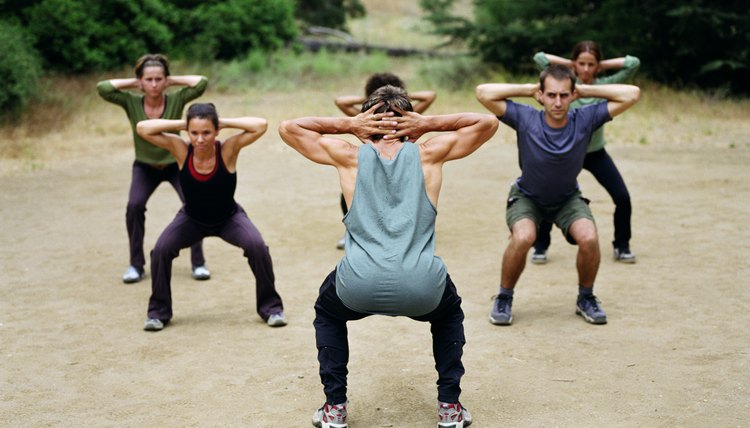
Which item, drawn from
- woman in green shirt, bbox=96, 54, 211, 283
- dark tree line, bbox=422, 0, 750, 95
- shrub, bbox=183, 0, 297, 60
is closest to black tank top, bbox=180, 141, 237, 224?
woman in green shirt, bbox=96, 54, 211, 283

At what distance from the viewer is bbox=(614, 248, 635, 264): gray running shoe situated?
28.1 feet

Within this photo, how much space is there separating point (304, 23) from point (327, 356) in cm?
2979

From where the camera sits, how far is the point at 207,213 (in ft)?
22.5

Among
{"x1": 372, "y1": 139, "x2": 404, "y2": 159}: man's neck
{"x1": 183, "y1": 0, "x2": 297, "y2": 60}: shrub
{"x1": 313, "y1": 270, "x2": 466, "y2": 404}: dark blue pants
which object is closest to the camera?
{"x1": 372, "y1": 139, "x2": 404, "y2": 159}: man's neck

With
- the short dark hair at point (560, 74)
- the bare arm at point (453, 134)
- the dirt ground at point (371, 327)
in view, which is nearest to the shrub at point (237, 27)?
the dirt ground at point (371, 327)

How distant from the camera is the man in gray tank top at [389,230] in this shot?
4531 mm

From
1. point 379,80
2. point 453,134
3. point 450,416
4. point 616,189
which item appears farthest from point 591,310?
point 379,80

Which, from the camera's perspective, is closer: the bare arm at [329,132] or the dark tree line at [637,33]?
the bare arm at [329,132]

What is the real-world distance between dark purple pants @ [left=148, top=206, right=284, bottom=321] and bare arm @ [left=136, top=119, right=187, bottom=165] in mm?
450

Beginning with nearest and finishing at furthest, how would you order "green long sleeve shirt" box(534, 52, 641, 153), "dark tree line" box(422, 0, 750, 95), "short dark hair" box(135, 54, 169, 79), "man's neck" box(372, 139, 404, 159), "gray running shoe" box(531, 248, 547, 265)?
"man's neck" box(372, 139, 404, 159), "short dark hair" box(135, 54, 169, 79), "green long sleeve shirt" box(534, 52, 641, 153), "gray running shoe" box(531, 248, 547, 265), "dark tree line" box(422, 0, 750, 95)

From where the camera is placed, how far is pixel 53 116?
1647 centimetres

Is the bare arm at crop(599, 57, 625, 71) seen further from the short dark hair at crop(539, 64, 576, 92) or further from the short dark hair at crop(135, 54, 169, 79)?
the short dark hair at crop(135, 54, 169, 79)

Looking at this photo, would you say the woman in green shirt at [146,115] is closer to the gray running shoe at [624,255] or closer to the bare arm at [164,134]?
the bare arm at [164,134]

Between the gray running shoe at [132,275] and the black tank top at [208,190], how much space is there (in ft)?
5.42
